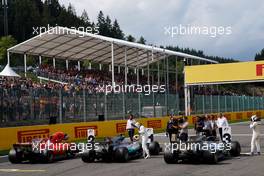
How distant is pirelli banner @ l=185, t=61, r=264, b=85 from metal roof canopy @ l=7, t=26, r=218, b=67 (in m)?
3.47

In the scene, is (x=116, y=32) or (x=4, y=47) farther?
(x=116, y=32)

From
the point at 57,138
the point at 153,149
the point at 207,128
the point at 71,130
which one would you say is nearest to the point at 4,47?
the point at 71,130

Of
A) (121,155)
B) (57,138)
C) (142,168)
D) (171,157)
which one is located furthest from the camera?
(57,138)

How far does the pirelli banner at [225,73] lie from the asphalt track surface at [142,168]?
2909 cm

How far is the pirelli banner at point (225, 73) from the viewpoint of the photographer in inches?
1769

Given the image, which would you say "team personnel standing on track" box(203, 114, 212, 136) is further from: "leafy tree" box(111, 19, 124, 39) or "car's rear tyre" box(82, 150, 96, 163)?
"leafy tree" box(111, 19, 124, 39)

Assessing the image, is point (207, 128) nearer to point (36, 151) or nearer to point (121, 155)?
point (121, 155)

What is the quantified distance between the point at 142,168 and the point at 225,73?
33.2 m

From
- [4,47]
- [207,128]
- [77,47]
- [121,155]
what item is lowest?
[121,155]

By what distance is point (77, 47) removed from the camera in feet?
139

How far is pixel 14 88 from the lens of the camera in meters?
21.8

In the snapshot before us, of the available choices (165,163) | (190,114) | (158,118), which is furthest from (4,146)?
(190,114)

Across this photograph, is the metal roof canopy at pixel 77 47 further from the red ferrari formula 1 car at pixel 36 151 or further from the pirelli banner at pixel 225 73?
the red ferrari formula 1 car at pixel 36 151

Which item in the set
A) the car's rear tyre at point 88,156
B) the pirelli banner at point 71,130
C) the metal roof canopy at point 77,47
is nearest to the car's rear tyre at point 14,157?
the car's rear tyre at point 88,156
